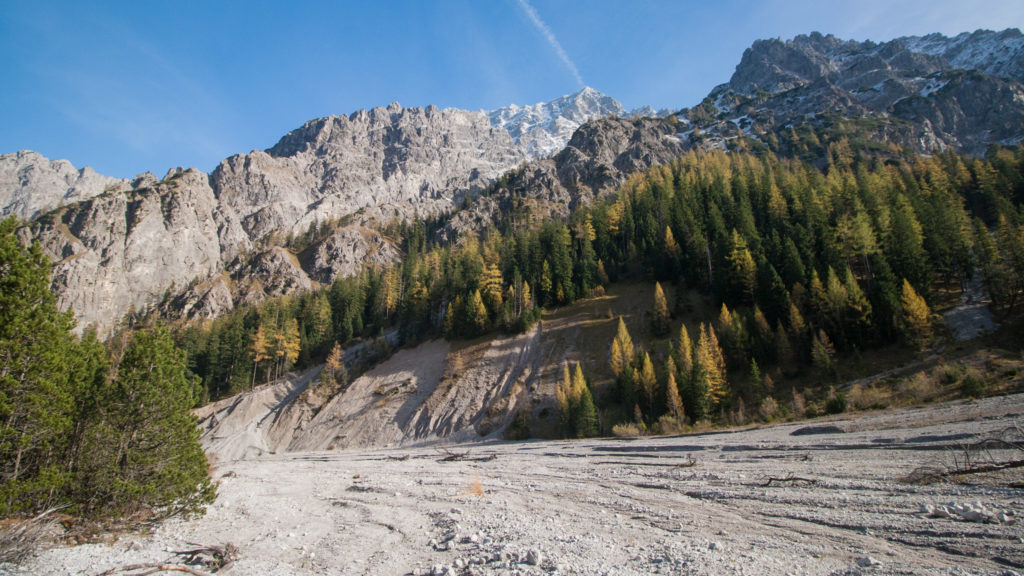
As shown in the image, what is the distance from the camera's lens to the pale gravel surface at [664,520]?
25.5 feet

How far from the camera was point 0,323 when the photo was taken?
35.9ft

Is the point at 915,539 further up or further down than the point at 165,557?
further up

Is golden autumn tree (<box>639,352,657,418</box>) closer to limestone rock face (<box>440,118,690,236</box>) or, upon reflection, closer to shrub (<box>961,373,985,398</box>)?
shrub (<box>961,373,985,398</box>)

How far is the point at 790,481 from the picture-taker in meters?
13.8

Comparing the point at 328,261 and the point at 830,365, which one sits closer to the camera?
the point at 830,365

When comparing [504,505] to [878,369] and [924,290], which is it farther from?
[924,290]

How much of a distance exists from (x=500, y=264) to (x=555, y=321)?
24.3 metres

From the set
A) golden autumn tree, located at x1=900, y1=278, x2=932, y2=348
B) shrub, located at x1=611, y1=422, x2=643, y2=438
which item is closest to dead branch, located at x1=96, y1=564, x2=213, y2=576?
shrub, located at x1=611, y1=422, x2=643, y2=438

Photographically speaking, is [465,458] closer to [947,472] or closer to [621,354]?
[621,354]

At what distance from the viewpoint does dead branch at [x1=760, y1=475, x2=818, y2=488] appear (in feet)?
43.2

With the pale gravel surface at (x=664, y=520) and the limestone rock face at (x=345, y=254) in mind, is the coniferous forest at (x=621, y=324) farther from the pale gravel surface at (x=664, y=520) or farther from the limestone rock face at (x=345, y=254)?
the limestone rock face at (x=345, y=254)

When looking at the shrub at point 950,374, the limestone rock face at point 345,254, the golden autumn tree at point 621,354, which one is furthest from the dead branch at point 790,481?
the limestone rock face at point 345,254

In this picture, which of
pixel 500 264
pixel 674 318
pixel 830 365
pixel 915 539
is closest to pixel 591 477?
pixel 915 539

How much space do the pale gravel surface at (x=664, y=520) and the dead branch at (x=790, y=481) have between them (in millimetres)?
414
